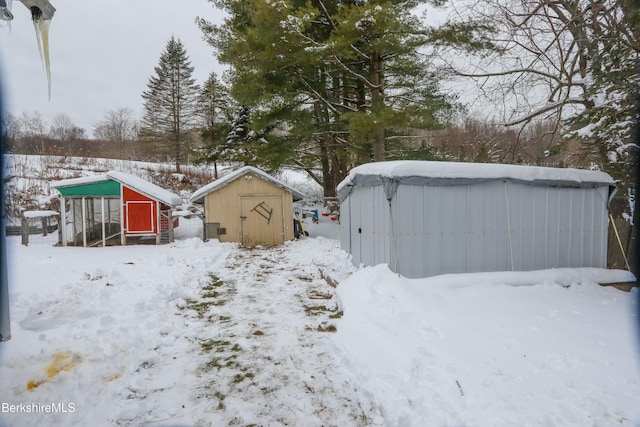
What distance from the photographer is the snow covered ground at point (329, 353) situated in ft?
6.77

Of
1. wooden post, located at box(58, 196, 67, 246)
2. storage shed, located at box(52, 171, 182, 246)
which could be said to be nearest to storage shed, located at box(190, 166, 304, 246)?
storage shed, located at box(52, 171, 182, 246)

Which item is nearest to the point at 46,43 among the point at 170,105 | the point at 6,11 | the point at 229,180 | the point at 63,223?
the point at 6,11

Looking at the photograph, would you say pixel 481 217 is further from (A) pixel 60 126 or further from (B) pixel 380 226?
(A) pixel 60 126

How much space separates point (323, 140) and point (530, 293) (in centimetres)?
1052

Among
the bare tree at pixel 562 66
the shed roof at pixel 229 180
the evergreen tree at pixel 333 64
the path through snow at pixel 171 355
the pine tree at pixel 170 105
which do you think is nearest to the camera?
the path through snow at pixel 171 355

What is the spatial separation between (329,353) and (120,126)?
29.8 meters

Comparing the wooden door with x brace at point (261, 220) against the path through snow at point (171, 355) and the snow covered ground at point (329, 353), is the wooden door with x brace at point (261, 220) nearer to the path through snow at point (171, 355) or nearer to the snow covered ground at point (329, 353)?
the path through snow at point (171, 355)

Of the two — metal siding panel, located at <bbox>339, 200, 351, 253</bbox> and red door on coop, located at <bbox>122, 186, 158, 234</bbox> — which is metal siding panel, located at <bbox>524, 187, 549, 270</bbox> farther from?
red door on coop, located at <bbox>122, 186, 158, 234</bbox>

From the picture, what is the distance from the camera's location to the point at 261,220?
12109mm

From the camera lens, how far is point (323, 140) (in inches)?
533

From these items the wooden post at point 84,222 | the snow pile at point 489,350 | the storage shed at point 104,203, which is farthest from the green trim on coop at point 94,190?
the snow pile at point 489,350

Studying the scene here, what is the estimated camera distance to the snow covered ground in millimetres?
2062

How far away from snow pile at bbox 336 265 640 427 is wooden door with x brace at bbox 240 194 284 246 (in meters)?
7.70

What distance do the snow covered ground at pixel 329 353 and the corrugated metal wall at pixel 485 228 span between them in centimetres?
33
